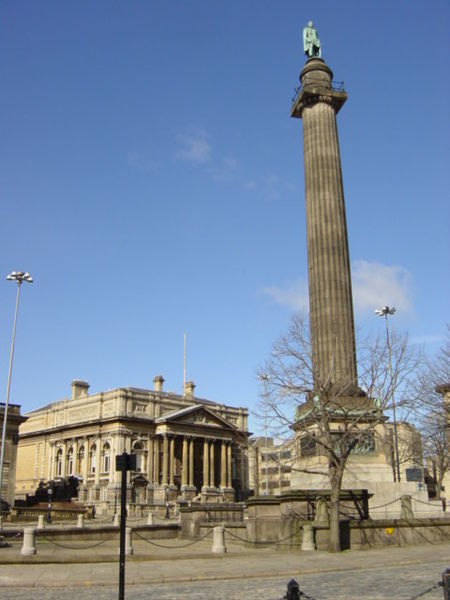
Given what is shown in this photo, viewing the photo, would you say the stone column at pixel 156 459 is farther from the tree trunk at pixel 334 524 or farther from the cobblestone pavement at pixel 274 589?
the cobblestone pavement at pixel 274 589

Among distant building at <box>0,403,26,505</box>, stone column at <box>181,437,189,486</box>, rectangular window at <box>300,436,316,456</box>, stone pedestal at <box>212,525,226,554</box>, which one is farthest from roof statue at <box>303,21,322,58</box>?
stone column at <box>181,437,189,486</box>

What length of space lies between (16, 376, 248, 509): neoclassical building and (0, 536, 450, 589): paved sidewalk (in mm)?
59120

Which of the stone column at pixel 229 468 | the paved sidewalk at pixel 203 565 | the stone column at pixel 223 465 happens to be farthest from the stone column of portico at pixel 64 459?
the paved sidewalk at pixel 203 565

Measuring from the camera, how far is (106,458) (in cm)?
8719

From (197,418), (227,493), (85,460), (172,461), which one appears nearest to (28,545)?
(172,461)

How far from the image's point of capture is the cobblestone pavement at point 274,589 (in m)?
13.8

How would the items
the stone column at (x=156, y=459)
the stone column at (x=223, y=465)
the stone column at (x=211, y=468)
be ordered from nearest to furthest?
the stone column at (x=156, y=459) → the stone column at (x=211, y=468) → the stone column at (x=223, y=465)

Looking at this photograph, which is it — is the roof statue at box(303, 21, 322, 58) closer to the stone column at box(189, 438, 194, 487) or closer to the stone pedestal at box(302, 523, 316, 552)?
the stone pedestal at box(302, 523, 316, 552)

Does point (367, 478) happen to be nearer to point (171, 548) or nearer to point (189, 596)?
point (171, 548)

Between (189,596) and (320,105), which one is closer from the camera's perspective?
(189,596)

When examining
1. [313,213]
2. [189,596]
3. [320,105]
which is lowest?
[189,596]

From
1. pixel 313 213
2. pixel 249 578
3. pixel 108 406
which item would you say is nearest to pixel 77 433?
pixel 108 406

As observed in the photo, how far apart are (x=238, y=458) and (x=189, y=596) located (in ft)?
298

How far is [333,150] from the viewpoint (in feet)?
128
